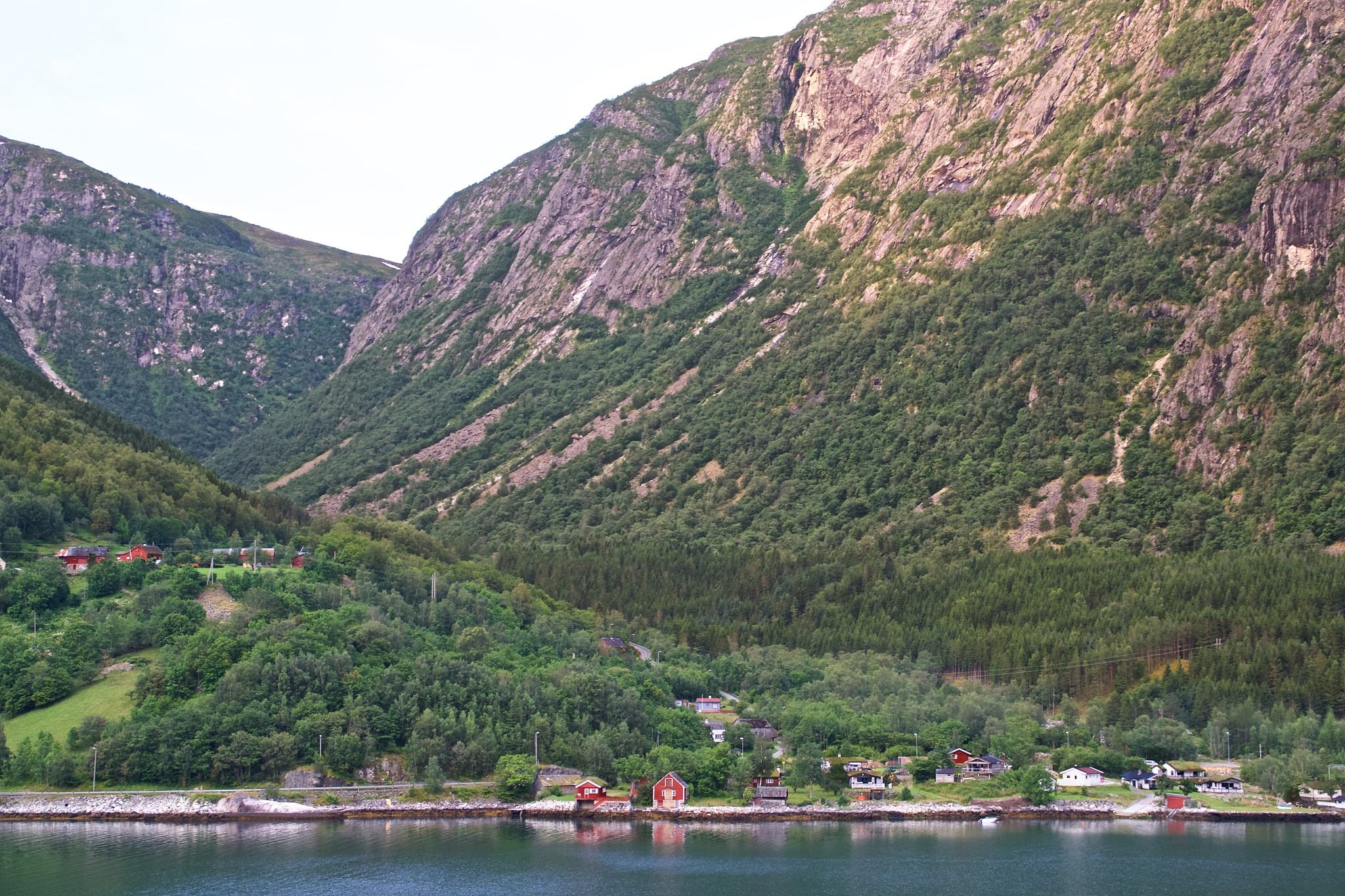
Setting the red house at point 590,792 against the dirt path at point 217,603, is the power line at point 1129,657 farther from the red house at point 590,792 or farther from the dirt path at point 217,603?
the dirt path at point 217,603

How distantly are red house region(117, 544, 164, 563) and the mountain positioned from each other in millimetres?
5852

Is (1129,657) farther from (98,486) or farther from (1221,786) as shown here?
(98,486)

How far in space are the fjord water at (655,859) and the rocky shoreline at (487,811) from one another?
4.90ft

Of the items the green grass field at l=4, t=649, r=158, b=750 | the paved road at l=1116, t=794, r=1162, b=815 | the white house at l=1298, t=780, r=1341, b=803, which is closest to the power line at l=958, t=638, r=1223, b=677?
the white house at l=1298, t=780, r=1341, b=803

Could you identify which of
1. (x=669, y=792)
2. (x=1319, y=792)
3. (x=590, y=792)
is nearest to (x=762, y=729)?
(x=669, y=792)

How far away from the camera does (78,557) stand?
136500mm

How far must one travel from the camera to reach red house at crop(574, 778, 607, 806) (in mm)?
104688

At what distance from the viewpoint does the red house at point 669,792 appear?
344ft

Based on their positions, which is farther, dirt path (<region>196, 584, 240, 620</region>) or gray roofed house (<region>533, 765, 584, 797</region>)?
dirt path (<region>196, 584, 240, 620</region>)

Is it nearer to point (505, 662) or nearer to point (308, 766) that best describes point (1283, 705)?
point (505, 662)

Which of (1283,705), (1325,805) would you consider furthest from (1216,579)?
(1325,805)

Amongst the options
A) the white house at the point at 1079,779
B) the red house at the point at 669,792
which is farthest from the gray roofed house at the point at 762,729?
the white house at the point at 1079,779

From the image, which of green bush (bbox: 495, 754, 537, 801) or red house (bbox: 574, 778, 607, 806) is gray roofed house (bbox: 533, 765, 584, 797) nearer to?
green bush (bbox: 495, 754, 537, 801)

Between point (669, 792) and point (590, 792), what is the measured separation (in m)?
5.56
